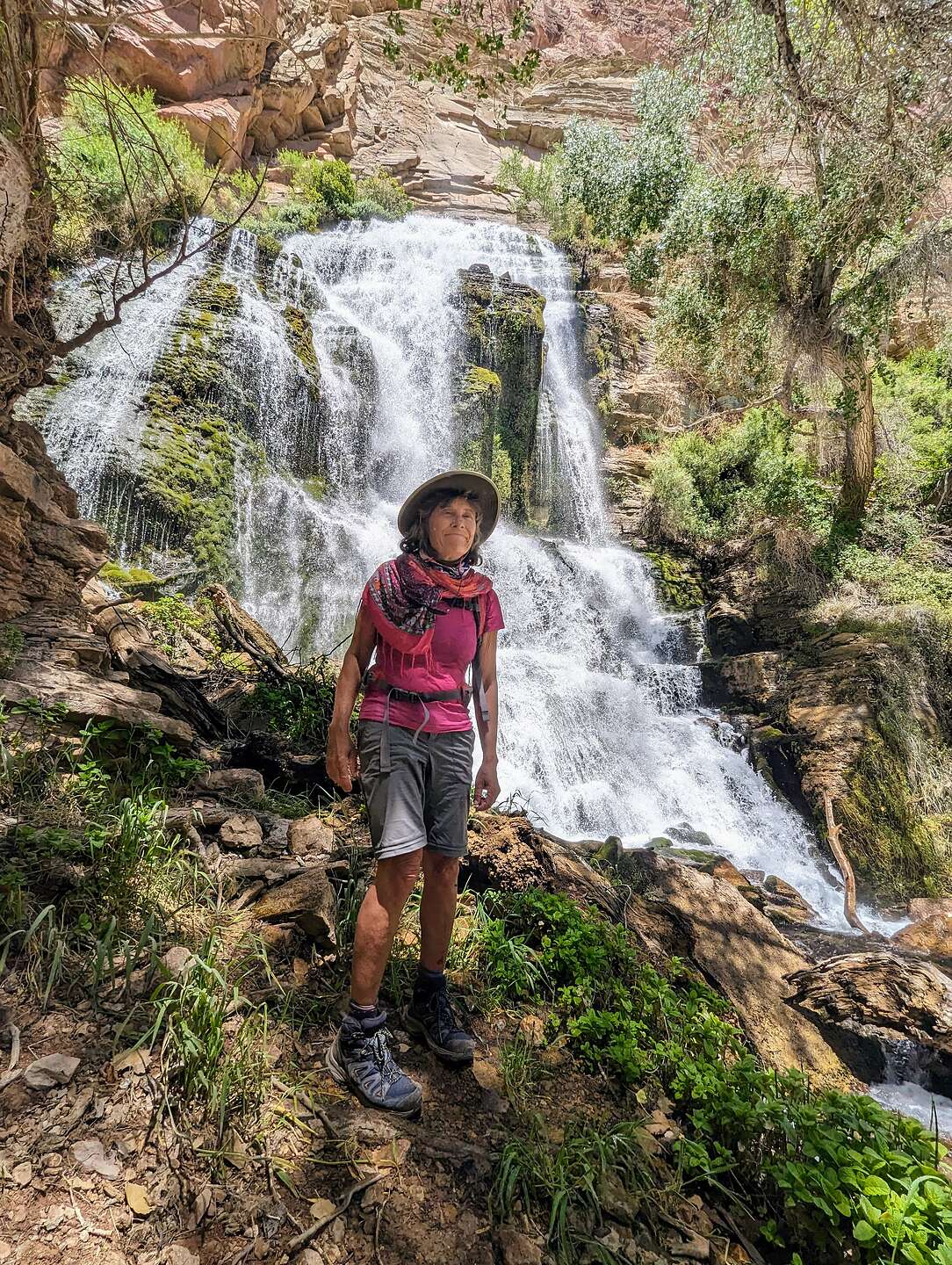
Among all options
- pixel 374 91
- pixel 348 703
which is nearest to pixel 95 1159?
pixel 348 703

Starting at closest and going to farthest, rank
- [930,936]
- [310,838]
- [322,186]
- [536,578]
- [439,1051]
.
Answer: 1. [439,1051]
2. [310,838]
3. [930,936]
4. [536,578]
5. [322,186]

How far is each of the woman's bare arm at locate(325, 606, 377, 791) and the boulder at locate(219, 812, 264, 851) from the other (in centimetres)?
105

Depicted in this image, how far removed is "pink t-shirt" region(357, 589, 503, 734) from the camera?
6.51 feet

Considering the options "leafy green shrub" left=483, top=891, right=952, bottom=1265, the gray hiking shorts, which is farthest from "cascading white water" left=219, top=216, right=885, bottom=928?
the gray hiking shorts

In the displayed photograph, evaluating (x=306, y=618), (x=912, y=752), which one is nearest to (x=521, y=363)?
(x=306, y=618)

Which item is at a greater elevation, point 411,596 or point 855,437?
point 855,437

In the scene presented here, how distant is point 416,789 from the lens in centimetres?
196

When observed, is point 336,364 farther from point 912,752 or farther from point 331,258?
point 912,752

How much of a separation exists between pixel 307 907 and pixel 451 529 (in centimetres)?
157

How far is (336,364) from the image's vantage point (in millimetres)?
12031

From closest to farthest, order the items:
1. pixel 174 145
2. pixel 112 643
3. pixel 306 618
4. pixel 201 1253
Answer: pixel 201 1253 → pixel 112 643 → pixel 306 618 → pixel 174 145

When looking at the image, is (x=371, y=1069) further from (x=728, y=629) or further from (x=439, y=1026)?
(x=728, y=629)

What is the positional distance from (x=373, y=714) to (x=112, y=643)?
3.03 m

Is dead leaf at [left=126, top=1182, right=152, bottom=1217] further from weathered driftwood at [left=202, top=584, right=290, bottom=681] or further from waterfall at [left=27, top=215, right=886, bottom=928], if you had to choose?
weathered driftwood at [left=202, top=584, right=290, bottom=681]
